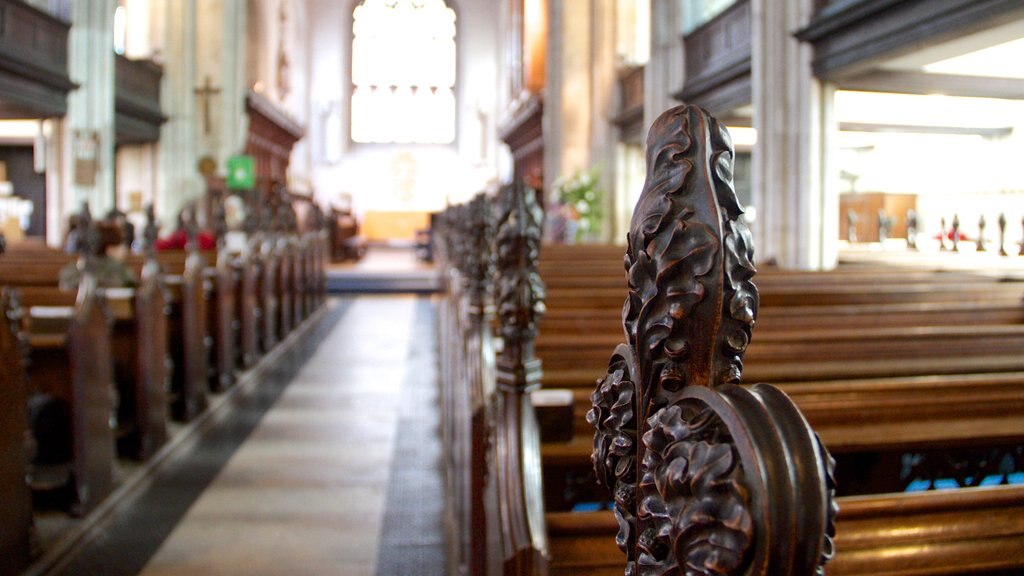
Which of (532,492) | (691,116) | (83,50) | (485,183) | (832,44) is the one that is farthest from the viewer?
(485,183)

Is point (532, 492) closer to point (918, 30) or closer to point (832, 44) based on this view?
point (918, 30)

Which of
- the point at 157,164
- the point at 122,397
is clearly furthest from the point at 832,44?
the point at 157,164

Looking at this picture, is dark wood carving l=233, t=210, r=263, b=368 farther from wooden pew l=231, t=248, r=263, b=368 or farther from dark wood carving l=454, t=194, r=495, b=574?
dark wood carving l=454, t=194, r=495, b=574

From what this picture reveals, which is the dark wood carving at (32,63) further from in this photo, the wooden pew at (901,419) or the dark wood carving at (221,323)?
the wooden pew at (901,419)

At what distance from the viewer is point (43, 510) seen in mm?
3537

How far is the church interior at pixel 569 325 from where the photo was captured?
59 cm

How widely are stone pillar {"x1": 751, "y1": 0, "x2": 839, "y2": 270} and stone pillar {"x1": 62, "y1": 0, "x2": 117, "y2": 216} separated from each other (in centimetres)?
712

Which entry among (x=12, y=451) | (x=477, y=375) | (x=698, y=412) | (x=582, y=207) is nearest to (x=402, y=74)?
(x=582, y=207)

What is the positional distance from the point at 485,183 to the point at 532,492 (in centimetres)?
2225

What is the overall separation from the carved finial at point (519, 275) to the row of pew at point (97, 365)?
187 cm

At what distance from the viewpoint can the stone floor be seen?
3139 millimetres

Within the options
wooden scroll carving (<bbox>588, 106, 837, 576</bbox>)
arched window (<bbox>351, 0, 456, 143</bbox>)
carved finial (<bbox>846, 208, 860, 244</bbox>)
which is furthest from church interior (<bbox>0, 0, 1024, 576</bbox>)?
arched window (<bbox>351, 0, 456, 143</bbox>)

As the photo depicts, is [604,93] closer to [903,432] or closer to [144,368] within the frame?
[144,368]

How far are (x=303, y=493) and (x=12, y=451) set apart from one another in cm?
136
